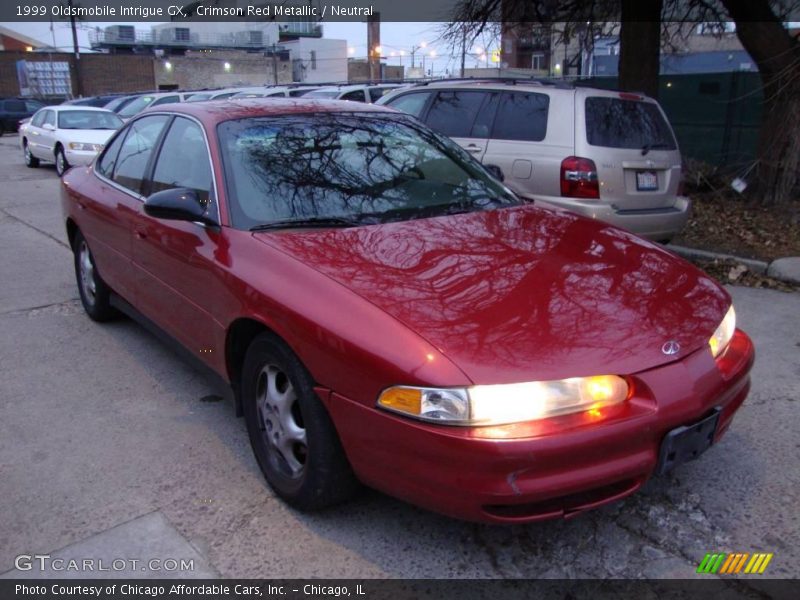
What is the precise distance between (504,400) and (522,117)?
4.69 m

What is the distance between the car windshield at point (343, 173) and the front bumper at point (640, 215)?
194 cm

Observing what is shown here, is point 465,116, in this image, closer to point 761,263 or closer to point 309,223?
point 761,263

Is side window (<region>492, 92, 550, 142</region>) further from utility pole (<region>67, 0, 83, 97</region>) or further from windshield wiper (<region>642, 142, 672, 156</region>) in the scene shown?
utility pole (<region>67, 0, 83, 97</region>)

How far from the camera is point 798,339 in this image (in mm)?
4953

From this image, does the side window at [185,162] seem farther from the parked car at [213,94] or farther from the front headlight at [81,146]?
the parked car at [213,94]

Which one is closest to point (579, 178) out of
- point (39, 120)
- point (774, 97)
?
point (774, 97)

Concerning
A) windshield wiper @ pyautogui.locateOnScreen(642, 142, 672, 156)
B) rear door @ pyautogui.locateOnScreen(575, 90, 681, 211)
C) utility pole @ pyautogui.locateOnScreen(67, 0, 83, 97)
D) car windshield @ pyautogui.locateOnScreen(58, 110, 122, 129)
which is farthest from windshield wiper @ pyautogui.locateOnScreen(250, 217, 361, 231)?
utility pole @ pyautogui.locateOnScreen(67, 0, 83, 97)

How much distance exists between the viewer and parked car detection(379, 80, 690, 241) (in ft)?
19.8

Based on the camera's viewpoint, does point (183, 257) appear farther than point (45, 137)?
No

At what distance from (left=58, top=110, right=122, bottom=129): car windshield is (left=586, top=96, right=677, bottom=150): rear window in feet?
40.4

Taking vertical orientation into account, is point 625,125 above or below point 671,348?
above

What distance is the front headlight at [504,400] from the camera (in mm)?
2299

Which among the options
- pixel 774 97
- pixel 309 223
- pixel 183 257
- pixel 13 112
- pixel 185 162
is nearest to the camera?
pixel 309 223

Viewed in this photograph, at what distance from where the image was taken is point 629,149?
20.3 feet
